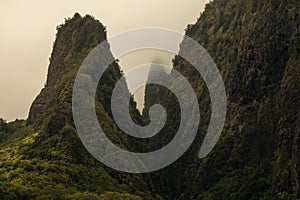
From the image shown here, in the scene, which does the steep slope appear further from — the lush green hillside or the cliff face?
the cliff face

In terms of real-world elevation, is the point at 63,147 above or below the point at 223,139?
below

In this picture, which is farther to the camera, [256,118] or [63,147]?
[63,147]

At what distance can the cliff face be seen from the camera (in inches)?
4011

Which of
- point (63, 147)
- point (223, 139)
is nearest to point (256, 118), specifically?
point (223, 139)

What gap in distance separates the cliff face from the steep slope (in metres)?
14.4

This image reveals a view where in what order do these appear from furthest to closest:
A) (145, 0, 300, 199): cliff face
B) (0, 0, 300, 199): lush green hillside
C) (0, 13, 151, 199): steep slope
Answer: (0, 13, 151, 199): steep slope, (0, 0, 300, 199): lush green hillside, (145, 0, 300, 199): cliff face

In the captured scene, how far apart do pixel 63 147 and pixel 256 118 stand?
3721cm

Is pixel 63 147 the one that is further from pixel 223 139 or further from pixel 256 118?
pixel 256 118

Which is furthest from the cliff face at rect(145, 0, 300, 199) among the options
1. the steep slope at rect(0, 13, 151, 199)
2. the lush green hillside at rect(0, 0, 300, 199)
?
the steep slope at rect(0, 13, 151, 199)

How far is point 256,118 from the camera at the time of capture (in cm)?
11500

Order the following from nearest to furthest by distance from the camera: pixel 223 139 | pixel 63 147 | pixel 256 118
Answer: pixel 256 118 → pixel 63 147 → pixel 223 139

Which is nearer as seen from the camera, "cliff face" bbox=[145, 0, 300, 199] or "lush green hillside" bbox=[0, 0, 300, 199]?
"cliff face" bbox=[145, 0, 300, 199]

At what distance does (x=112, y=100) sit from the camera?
459 ft

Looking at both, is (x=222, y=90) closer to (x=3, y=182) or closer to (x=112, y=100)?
(x=112, y=100)
